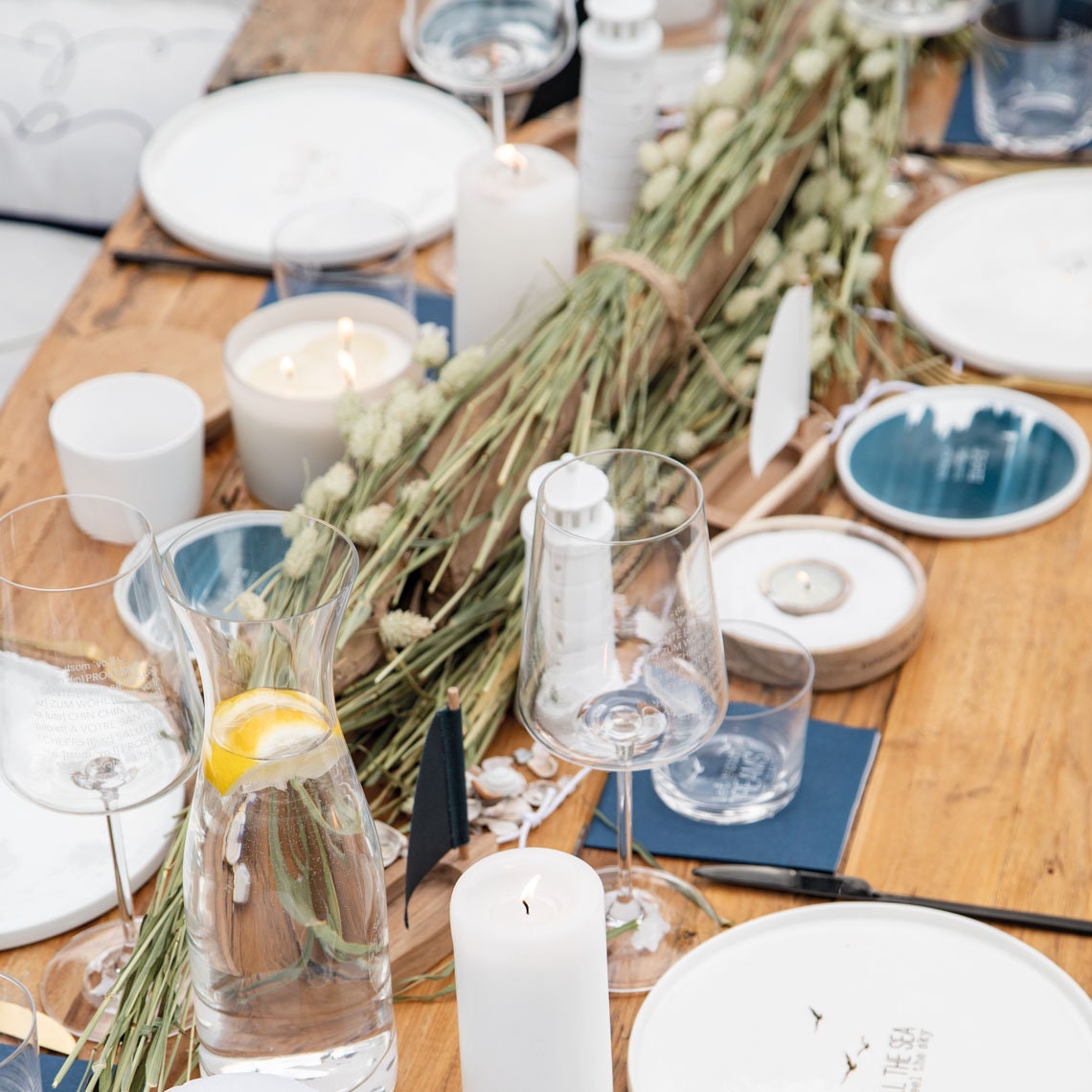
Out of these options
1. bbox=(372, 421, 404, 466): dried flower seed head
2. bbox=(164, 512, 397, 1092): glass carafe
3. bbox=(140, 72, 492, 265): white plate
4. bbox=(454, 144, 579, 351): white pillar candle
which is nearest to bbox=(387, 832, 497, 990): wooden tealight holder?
bbox=(164, 512, 397, 1092): glass carafe

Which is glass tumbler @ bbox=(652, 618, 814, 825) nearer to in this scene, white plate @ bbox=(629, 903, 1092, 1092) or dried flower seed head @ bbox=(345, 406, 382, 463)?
white plate @ bbox=(629, 903, 1092, 1092)

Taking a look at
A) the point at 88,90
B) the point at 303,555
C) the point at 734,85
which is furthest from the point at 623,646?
the point at 88,90

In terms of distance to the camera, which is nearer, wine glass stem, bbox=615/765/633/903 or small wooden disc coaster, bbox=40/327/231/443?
wine glass stem, bbox=615/765/633/903

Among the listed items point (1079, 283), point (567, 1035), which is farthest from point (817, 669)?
point (1079, 283)

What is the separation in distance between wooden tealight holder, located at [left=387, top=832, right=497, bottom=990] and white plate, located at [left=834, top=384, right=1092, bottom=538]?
0.53 m

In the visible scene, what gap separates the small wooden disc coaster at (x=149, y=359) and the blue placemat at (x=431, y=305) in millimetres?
97

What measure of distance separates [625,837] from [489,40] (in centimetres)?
97

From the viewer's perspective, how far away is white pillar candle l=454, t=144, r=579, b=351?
134 cm

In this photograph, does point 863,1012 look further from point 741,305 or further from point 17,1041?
point 741,305

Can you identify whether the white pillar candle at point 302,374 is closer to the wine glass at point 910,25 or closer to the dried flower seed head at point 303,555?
the dried flower seed head at point 303,555

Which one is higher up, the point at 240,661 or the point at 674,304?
the point at 240,661

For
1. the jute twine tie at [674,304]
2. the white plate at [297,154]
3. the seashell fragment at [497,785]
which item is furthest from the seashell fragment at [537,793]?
the white plate at [297,154]

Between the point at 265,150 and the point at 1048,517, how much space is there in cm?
97

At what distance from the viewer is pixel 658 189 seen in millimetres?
1427
